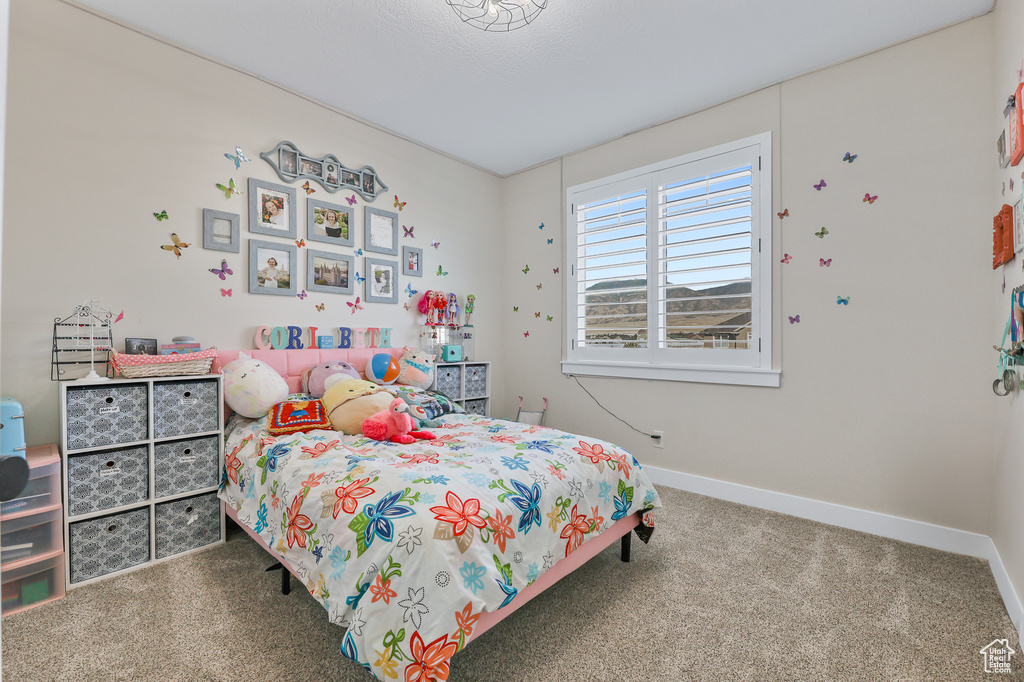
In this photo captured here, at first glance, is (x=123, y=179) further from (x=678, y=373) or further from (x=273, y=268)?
(x=678, y=373)

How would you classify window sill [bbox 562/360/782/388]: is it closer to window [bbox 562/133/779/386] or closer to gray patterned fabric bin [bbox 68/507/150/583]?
window [bbox 562/133/779/386]

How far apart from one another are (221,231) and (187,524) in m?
Result: 1.62

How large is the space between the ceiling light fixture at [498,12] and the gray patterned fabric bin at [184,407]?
7.46ft

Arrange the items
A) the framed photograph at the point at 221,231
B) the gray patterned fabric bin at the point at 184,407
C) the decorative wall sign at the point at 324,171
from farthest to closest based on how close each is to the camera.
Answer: the decorative wall sign at the point at 324,171 < the framed photograph at the point at 221,231 < the gray patterned fabric bin at the point at 184,407

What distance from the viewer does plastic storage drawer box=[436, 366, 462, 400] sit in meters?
3.73

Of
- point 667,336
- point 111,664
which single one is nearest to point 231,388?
point 111,664

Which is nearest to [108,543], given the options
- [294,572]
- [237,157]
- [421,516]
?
[294,572]

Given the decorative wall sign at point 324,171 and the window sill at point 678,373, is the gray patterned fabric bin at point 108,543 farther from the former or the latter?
the window sill at point 678,373

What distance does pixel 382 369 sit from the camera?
3291 millimetres

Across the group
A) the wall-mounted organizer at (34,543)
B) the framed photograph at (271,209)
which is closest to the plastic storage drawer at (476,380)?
the framed photograph at (271,209)

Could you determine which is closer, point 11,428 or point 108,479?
point 11,428

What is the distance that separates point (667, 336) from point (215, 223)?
3009 millimetres

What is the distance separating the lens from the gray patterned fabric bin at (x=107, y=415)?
215cm

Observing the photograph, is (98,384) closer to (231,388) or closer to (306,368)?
(231,388)
